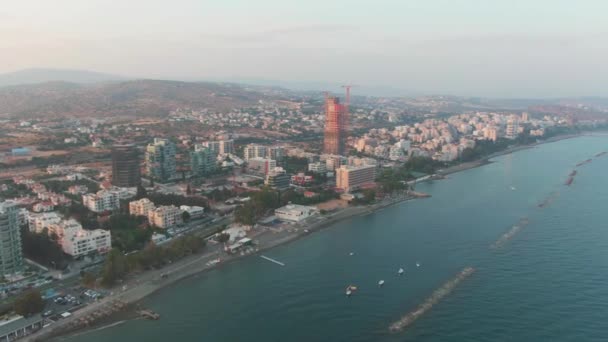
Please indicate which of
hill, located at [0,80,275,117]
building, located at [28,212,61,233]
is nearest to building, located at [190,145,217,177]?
building, located at [28,212,61,233]

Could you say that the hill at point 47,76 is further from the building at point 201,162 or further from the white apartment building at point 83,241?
the white apartment building at point 83,241

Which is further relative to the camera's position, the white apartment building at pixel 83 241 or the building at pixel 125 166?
the building at pixel 125 166

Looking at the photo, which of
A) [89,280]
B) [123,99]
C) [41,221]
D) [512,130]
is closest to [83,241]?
[89,280]

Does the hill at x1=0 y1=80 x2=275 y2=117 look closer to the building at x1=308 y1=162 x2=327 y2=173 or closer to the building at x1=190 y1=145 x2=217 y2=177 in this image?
the building at x1=190 y1=145 x2=217 y2=177

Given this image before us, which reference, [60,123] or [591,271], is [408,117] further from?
[591,271]

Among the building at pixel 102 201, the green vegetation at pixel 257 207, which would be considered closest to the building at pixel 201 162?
the building at pixel 102 201

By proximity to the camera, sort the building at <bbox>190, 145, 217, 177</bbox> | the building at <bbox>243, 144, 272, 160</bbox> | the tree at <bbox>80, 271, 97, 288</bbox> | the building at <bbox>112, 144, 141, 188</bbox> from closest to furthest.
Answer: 1. the tree at <bbox>80, 271, 97, 288</bbox>
2. the building at <bbox>112, 144, 141, 188</bbox>
3. the building at <bbox>190, 145, 217, 177</bbox>
4. the building at <bbox>243, 144, 272, 160</bbox>
